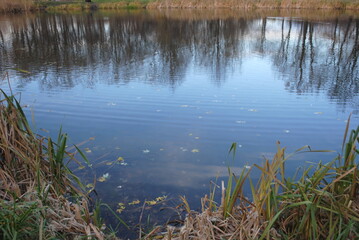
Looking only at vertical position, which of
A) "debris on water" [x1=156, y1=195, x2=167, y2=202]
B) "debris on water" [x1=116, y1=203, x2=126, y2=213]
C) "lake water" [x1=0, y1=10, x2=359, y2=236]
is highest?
"lake water" [x1=0, y1=10, x2=359, y2=236]

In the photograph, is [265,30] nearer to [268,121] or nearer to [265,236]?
[268,121]

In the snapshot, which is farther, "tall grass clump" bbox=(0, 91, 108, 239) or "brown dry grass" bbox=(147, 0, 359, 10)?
"brown dry grass" bbox=(147, 0, 359, 10)

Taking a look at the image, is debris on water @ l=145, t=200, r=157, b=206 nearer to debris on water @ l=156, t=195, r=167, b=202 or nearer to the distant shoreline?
debris on water @ l=156, t=195, r=167, b=202

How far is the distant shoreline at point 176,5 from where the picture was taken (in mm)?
26984

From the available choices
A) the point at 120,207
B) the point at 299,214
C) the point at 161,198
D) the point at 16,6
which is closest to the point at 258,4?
the point at 16,6

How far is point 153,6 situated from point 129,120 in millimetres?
31139

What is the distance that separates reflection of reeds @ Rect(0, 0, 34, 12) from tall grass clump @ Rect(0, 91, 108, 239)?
107ft

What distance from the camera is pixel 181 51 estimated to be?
13.1 m

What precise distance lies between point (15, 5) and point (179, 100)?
3089 centimetres

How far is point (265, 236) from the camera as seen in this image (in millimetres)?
2545

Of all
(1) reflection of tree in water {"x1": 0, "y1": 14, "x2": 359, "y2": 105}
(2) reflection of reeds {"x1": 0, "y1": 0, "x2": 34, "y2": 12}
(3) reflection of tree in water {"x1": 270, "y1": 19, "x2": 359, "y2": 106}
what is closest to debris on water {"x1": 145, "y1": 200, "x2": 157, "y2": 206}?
(1) reflection of tree in water {"x1": 0, "y1": 14, "x2": 359, "y2": 105}

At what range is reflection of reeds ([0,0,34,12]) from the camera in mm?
29913

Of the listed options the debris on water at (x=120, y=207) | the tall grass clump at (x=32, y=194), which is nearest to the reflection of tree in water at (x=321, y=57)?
the debris on water at (x=120, y=207)

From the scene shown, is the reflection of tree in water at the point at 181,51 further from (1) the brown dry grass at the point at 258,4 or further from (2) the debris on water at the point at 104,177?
(1) the brown dry grass at the point at 258,4
